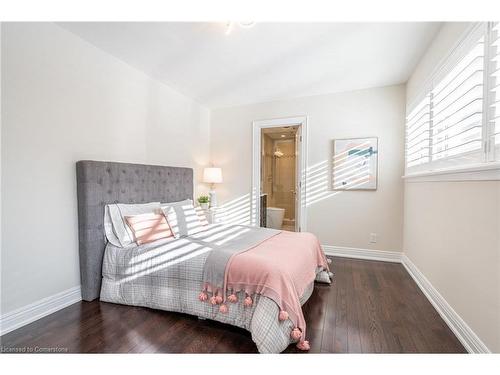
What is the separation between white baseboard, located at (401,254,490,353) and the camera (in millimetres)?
1548

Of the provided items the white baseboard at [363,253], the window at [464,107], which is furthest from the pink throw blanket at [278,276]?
the white baseboard at [363,253]

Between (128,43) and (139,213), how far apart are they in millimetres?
1692

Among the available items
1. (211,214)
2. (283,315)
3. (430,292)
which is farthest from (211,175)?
(430,292)

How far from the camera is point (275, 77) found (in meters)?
3.20

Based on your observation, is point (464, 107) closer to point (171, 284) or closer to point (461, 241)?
point (461, 241)

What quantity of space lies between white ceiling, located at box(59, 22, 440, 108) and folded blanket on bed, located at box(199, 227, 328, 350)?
1.94 meters

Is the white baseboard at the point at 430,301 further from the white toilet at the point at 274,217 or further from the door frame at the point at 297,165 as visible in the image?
the white toilet at the point at 274,217

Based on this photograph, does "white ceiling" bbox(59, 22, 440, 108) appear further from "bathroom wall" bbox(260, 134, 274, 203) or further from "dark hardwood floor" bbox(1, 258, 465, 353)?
"bathroom wall" bbox(260, 134, 274, 203)

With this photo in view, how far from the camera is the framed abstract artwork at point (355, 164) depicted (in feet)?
11.6

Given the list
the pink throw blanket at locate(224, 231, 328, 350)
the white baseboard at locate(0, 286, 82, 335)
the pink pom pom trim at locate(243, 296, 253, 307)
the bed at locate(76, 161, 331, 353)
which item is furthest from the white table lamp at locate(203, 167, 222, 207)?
the pink pom pom trim at locate(243, 296, 253, 307)

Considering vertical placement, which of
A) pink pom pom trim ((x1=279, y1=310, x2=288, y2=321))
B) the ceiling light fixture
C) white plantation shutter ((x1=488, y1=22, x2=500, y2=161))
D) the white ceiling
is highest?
the white ceiling

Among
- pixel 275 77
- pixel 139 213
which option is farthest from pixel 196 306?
pixel 275 77

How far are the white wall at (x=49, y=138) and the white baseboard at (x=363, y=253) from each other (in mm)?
3124

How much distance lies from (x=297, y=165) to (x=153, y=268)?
2.73 m
